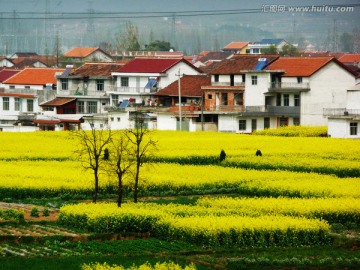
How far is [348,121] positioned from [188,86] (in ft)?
59.8

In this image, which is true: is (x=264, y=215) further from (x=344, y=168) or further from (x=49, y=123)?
(x=49, y=123)

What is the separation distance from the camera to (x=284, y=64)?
8031 cm

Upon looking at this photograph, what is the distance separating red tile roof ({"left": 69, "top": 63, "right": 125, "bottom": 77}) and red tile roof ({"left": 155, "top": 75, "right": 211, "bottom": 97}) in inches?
259

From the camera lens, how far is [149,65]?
8906 centimetres

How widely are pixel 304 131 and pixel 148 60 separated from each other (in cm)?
2342

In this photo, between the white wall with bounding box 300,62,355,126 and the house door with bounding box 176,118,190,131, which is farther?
the house door with bounding box 176,118,190,131

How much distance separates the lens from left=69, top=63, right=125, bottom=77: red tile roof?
89.1 m

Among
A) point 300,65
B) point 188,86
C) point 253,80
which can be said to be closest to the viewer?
point 300,65

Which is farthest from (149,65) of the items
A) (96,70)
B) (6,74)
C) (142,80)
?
(6,74)

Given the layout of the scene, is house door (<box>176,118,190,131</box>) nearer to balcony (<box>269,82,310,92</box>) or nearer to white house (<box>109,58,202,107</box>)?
balcony (<box>269,82,310,92</box>)

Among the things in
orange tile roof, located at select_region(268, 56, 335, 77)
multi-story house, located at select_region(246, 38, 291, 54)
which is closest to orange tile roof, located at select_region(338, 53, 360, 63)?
multi-story house, located at select_region(246, 38, 291, 54)

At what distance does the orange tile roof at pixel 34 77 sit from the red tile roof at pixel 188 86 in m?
12.8

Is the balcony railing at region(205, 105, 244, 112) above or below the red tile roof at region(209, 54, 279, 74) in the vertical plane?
below

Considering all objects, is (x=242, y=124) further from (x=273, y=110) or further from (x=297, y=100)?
(x=297, y=100)
